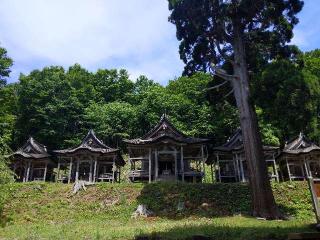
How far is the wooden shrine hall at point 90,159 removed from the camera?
1230 inches

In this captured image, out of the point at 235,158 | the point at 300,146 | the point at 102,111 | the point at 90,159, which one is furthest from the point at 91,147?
the point at 300,146

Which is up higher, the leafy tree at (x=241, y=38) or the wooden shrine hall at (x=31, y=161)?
the leafy tree at (x=241, y=38)

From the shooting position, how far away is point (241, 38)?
62.1ft

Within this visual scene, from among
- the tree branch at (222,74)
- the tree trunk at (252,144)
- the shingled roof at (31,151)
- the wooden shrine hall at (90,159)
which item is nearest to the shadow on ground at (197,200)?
the tree trunk at (252,144)

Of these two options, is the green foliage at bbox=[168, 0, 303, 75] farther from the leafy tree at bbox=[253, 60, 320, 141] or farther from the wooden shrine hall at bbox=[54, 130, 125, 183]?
the wooden shrine hall at bbox=[54, 130, 125, 183]

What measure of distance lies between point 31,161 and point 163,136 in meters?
15.4

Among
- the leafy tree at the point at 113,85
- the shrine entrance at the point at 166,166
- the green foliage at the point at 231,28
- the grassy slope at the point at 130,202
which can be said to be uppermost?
the leafy tree at the point at 113,85

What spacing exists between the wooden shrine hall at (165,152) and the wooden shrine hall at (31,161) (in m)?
10.0

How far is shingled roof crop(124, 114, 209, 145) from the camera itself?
92.1 ft

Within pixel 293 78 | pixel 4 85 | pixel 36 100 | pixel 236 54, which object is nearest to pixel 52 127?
pixel 36 100

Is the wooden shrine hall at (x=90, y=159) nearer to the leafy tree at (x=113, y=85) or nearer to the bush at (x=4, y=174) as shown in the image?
the bush at (x=4, y=174)

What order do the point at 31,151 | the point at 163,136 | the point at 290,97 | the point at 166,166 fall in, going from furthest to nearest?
the point at 31,151 → the point at 166,166 → the point at 163,136 → the point at 290,97

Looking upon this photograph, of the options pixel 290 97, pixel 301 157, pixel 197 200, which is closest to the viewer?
pixel 290 97

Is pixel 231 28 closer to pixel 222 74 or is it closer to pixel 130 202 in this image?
pixel 222 74
